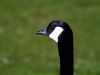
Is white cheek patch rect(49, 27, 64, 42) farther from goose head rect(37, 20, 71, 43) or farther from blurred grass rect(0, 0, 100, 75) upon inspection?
blurred grass rect(0, 0, 100, 75)

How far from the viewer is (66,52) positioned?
6121 millimetres

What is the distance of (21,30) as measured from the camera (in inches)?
496

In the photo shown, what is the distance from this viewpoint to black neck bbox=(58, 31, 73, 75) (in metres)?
6.07

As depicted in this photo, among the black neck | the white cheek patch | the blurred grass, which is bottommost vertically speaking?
the black neck

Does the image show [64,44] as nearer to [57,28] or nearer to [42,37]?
[57,28]

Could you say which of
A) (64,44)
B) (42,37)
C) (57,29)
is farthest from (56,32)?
(42,37)

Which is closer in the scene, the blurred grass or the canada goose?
the canada goose

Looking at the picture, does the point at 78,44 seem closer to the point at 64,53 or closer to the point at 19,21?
the point at 19,21

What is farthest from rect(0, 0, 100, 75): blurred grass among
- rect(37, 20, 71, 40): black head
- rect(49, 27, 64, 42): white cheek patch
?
rect(49, 27, 64, 42): white cheek patch

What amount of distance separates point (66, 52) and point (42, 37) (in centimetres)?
610

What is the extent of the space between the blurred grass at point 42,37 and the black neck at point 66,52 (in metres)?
3.32

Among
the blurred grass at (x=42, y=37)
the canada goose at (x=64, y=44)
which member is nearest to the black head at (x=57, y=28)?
the canada goose at (x=64, y=44)

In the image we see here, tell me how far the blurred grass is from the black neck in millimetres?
3321

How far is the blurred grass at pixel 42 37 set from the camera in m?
9.95
